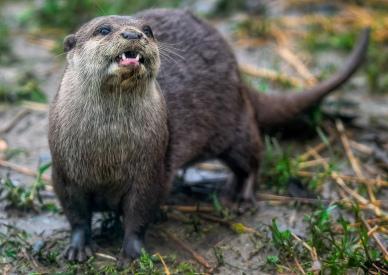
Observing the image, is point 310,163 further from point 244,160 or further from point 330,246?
point 330,246

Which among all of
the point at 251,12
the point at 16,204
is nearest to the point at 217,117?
the point at 16,204

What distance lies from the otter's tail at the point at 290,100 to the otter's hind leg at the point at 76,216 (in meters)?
1.26

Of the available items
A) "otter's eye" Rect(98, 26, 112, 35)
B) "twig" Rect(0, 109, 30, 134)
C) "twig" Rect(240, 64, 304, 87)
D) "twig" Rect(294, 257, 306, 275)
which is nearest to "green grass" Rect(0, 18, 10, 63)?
"twig" Rect(0, 109, 30, 134)

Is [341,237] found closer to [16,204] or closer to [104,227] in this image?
[104,227]

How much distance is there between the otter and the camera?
2.82 m

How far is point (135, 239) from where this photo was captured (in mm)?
3164

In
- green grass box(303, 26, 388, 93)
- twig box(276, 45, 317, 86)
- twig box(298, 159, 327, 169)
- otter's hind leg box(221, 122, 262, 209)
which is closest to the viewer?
otter's hind leg box(221, 122, 262, 209)

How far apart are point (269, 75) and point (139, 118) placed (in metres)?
2.19

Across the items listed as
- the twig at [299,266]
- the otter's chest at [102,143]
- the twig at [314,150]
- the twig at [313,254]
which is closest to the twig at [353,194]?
the twig at [314,150]

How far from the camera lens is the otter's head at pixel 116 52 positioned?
8.79ft

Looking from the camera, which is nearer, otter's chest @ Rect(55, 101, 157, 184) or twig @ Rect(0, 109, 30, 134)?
otter's chest @ Rect(55, 101, 157, 184)

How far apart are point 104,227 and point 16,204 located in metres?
0.46

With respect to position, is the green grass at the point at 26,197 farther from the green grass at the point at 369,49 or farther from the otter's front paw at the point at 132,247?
the green grass at the point at 369,49

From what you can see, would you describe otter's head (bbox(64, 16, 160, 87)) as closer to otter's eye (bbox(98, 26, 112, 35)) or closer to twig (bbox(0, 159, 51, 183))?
otter's eye (bbox(98, 26, 112, 35))
